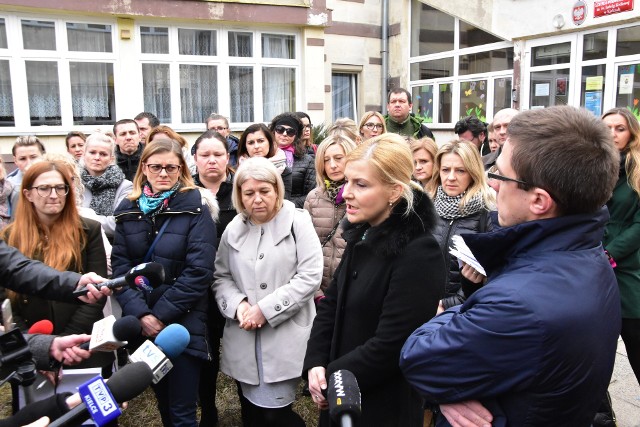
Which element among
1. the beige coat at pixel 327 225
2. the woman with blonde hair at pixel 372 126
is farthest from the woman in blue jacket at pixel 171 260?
the woman with blonde hair at pixel 372 126

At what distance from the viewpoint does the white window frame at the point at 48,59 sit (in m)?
9.86

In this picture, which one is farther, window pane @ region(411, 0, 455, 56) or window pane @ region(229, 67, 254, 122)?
window pane @ region(411, 0, 455, 56)

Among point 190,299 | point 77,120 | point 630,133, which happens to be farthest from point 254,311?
point 77,120

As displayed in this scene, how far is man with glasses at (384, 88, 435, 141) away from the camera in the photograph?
6.26 m

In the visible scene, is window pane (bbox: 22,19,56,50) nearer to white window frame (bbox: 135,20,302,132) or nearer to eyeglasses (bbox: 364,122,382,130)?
white window frame (bbox: 135,20,302,132)

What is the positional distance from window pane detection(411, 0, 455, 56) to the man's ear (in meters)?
14.0

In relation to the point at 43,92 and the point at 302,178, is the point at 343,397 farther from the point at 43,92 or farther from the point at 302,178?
the point at 43,92

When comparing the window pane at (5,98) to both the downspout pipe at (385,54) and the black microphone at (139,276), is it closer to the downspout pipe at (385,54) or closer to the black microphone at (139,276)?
the downspout pipe at (385,54)

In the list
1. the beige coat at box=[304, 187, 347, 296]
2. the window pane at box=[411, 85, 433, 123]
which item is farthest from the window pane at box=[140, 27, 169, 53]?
the beige coat at box=[304, 187, 347, 296]

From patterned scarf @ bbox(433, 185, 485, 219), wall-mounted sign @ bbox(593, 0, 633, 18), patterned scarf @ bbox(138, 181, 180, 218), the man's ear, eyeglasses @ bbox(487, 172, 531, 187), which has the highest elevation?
wall-mounted sign @ bbox(593, 0, 633, 18)

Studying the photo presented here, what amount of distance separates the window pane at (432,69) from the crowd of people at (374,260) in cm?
1016

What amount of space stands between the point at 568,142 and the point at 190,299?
94.6 inches

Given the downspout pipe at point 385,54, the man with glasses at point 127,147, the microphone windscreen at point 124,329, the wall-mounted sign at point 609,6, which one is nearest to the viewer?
the microphone windscreen at point 124,329

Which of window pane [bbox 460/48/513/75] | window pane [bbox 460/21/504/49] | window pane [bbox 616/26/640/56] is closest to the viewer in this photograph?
window pane [bbox 616/26/640/56]
